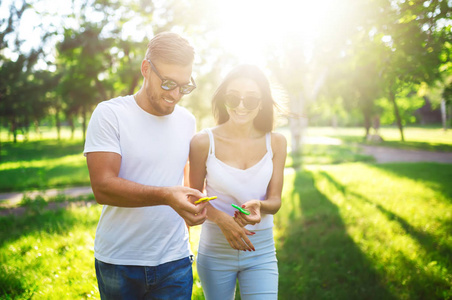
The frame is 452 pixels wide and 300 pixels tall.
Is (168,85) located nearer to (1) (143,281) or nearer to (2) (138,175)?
(2) (138,175)

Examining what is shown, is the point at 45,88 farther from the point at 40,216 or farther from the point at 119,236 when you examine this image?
the point at 119,236

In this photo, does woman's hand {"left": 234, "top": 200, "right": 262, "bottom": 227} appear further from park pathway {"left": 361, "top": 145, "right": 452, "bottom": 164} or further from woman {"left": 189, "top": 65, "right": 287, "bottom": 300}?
park pathway {"left": 361, "top": 145, "right": 452, "bottom": 164}

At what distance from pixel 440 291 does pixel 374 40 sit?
11.6 ft

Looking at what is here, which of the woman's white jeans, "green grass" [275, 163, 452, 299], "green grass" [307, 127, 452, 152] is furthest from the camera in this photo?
"green grass" [307, 127, 452, 152]

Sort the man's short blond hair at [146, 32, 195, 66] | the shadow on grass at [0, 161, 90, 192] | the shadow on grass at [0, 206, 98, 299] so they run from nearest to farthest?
the man's short blond hair at [146, 32, 195, 66] → the shadow on grass at [0, 206, 98, 299] → the shadow on grass at [0, 161, 90, 192]

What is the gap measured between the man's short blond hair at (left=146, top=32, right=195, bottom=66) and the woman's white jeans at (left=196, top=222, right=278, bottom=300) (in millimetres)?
1328

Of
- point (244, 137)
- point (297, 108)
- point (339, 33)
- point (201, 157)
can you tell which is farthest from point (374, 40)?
point (297, 108)

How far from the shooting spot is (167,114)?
7.72 feet

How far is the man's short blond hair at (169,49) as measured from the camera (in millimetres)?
2219

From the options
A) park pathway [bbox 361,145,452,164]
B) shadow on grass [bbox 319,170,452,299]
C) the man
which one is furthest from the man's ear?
park pathway [bbox 361,145,452,164]

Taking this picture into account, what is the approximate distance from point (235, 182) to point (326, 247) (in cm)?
383

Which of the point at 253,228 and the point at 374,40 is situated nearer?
the point at 253,228

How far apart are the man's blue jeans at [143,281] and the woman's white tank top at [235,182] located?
0.61 metres

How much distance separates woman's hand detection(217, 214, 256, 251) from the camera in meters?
2.31
